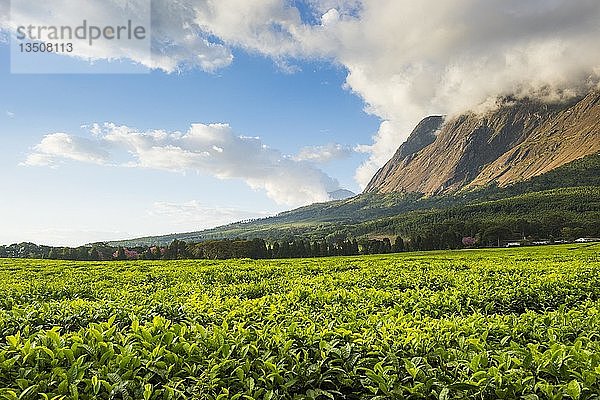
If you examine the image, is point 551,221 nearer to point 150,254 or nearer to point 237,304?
point 150,254

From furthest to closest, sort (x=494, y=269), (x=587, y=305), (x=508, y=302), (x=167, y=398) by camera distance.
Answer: (x=494, y=269) → (x=508, y=302) → (x=587, y=305) → (x=167, y=398)

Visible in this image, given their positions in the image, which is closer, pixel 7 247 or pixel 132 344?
pixel 132 344

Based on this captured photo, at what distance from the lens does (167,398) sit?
13.3 feet

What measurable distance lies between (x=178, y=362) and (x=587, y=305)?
948cm

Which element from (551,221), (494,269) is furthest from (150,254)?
(551,221)

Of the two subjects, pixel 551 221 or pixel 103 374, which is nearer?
pixel 103 374

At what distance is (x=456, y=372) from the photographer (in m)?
4.71

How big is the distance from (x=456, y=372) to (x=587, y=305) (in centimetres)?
728

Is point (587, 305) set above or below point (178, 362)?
below

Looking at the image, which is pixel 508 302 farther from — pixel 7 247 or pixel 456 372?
pixel 7 247

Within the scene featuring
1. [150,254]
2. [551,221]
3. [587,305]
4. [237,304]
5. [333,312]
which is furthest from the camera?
[551,221]

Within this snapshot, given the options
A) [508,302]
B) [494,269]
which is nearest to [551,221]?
[494,269]

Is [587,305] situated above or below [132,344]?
below

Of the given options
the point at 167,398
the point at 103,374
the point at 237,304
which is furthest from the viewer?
the point at 237,304
